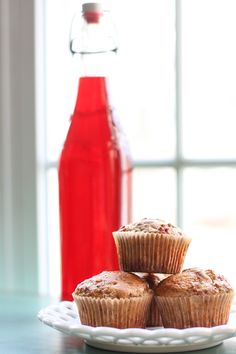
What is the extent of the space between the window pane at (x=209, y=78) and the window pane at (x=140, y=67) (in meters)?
0.03

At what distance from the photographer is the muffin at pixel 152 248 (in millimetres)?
1036

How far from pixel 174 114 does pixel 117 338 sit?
0.64 m

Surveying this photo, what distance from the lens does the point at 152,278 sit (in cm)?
105

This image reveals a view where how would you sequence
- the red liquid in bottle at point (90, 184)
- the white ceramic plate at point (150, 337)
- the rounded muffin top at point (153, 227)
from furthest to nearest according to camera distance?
the red liquid in bottle at point (90, 184) < the rounded muffin top at point (153, 227) < the white ceramic plate at point (150, 337)

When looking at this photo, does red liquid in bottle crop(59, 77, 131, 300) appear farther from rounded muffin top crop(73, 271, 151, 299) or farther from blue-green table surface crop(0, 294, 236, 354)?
rounded muffin top crop(73, 271, 151, 299)

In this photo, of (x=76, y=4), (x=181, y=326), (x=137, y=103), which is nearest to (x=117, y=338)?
(x=181, y=326)

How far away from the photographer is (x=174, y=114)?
1.51m

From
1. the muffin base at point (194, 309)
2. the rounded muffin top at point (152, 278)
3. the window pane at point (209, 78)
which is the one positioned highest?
the window pane at point (209, 78)

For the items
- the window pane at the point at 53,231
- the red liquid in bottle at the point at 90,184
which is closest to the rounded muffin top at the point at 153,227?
the red liquid in bottle at the point at 90,184

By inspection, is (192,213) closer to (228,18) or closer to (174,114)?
(174,114)

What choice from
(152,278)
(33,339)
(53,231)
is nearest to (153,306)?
(152,278)

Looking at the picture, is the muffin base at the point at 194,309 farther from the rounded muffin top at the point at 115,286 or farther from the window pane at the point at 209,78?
the window pane at the point at 209,78

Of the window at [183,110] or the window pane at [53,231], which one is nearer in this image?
the window at [183,110]

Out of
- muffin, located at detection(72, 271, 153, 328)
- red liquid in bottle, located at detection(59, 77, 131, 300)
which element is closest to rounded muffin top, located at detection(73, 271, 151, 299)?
muffin, located at detection(72, 271, 153, 328)
